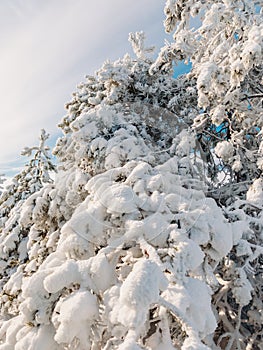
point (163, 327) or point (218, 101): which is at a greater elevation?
point (218, 101)

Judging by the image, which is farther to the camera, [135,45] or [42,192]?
[135,45]

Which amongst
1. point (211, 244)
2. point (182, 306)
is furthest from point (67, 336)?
point (211, 244)

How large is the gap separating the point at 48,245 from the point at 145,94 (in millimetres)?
4255

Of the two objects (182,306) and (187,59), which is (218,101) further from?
(182,306)

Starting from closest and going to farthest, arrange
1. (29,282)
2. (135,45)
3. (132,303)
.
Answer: (132,303), (29,282), (135,45)

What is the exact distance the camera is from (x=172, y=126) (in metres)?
6.88

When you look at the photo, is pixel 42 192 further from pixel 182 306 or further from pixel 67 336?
pixel 182 306

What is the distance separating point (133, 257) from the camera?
2805 millimetres

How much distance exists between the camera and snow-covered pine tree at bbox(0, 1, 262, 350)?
2119 mm

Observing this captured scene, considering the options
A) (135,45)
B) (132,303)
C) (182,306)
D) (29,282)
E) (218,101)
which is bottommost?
(182,306)

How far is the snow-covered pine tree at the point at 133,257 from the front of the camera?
2.12m

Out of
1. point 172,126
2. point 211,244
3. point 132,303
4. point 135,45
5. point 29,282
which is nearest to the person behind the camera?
point 132,303

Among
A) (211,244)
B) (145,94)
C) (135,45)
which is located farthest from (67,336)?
(135,45)

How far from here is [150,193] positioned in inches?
134
